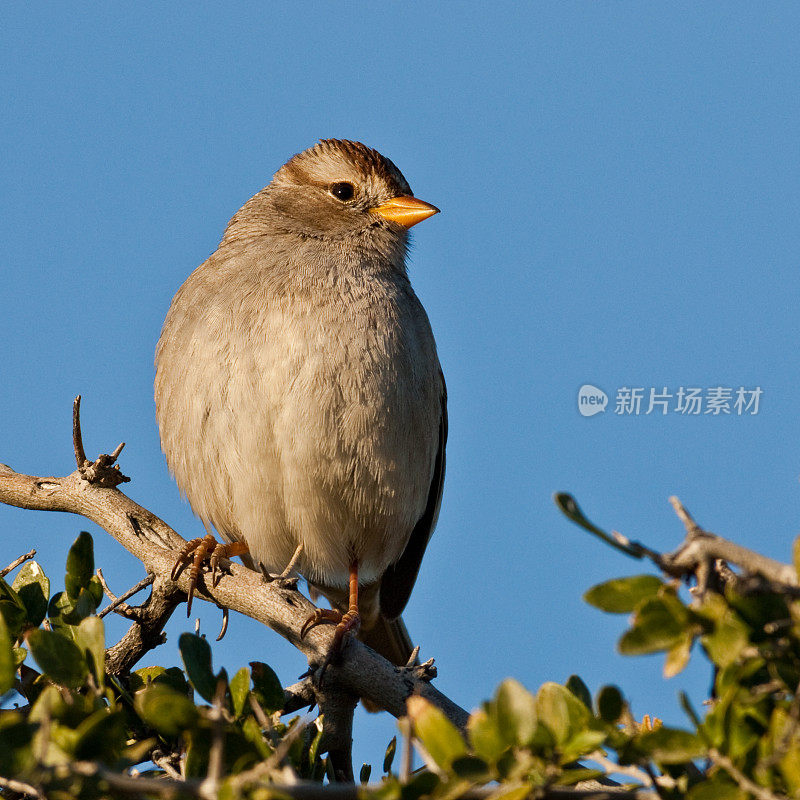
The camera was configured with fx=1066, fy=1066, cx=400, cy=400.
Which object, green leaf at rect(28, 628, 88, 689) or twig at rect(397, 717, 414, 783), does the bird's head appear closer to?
green leaf at rect(28, 628, 88, 689)

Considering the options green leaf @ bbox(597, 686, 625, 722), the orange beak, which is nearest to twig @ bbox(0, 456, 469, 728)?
green leaf @ bbox(597, 686, 625, 722)

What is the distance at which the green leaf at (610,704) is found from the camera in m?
2.30

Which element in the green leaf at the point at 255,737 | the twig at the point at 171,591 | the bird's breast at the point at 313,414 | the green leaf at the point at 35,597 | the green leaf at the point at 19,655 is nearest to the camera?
the green leaf at the point at 255,737

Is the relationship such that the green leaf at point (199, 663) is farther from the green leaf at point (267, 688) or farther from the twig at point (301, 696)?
the twig at point (301, 696)

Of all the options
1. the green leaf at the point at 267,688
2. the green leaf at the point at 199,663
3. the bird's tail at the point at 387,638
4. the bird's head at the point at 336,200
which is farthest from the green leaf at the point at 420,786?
the bird's head at the point at 336,200

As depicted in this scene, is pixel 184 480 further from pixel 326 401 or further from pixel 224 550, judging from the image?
pixel 326 401

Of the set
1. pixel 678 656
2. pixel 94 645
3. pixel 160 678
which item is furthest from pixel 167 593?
pixel 678 656

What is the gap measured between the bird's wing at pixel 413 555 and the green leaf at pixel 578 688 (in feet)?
12.2

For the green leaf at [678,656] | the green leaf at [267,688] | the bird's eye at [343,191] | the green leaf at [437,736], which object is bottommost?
the green leaf at [437,736]

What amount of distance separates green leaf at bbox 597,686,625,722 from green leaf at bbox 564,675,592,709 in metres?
0.24

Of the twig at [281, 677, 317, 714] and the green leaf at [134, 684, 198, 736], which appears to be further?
the twig at [281, 677, 317, 714]

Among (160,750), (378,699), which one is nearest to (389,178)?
(378,699)

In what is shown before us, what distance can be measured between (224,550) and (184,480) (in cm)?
52

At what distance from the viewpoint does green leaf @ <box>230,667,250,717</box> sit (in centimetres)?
288
